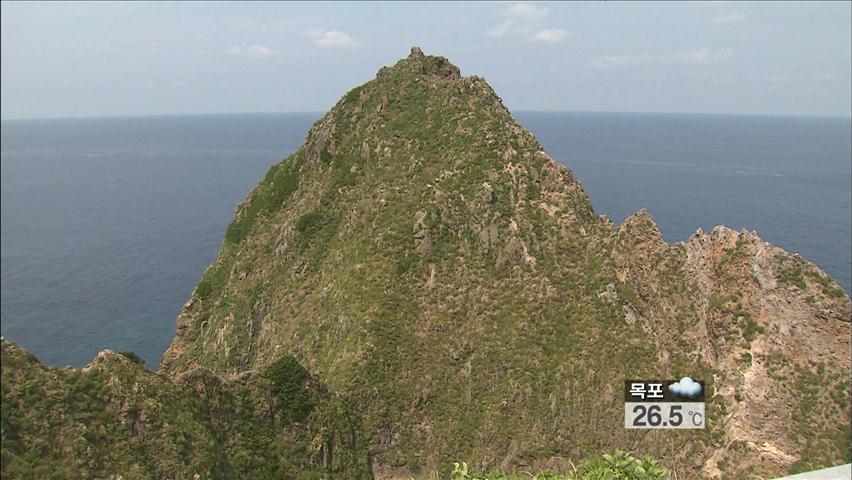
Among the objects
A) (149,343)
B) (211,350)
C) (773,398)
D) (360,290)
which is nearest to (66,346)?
(149,343)

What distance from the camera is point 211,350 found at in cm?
6925

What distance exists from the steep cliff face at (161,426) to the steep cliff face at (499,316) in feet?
2.39

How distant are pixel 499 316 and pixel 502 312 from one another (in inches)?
21.6

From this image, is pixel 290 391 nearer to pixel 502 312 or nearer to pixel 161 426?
pixel 161 426

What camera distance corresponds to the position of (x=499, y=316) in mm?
56812

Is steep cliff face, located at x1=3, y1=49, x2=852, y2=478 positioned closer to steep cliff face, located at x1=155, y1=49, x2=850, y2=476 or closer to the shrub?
steep cliff face, located at x1=155, y1=49, x2=850, y2=476

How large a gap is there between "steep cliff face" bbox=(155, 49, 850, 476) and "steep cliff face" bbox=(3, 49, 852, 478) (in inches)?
6.8

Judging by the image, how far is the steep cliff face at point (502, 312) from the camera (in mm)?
44562

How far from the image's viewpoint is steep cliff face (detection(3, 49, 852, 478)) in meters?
44.3
